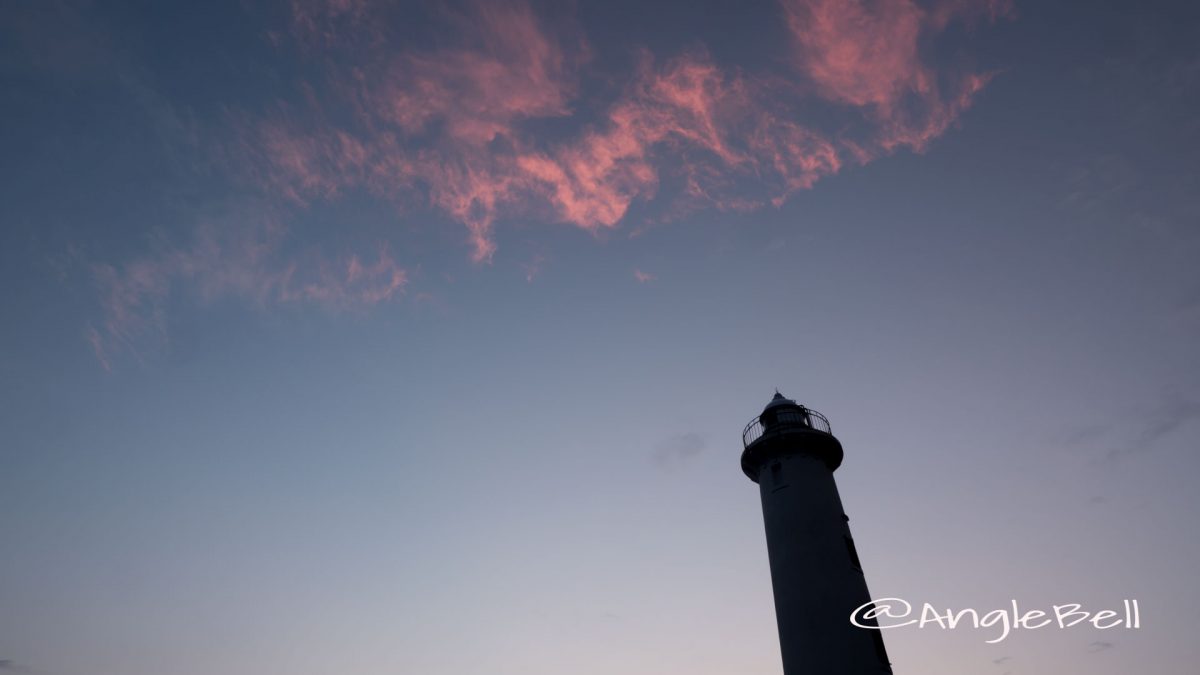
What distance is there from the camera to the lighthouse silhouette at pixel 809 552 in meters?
22.7

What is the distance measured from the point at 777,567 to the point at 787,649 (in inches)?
116

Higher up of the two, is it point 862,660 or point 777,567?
point 777,567

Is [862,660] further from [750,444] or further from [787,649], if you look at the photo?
[750,444]

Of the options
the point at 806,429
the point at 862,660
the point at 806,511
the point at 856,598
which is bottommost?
the point at 862,660

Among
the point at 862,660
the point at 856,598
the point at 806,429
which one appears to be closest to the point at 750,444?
the point at 806,429

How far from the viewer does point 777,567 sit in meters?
25.3

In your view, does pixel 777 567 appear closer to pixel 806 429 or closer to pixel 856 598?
pixel 856 598

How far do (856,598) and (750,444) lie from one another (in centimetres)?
756

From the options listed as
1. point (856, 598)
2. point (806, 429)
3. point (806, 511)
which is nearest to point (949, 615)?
point (856, 598)

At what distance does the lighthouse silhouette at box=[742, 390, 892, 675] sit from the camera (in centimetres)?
2269

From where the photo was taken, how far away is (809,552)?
2464cm

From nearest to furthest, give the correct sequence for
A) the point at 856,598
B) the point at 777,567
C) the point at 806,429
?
the point at 856,598
the point at 777,567
the point at 806,429

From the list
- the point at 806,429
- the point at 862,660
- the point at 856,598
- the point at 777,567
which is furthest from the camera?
the point at 806,429

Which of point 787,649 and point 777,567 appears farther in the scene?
point 777,567
